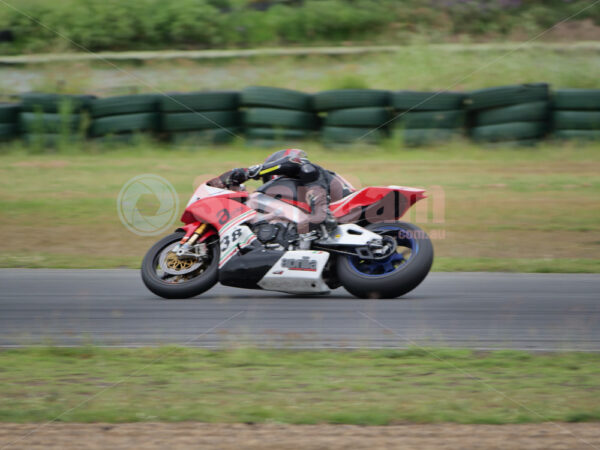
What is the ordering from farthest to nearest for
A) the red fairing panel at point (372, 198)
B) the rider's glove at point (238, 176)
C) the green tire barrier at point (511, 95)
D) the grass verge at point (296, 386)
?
1. the green tire barrier at point (511, 95)
2. the rider's glove at point (238, 176)
3. the red fairing panel at point (372, 198)
4. the grass verge at point (296, 386)

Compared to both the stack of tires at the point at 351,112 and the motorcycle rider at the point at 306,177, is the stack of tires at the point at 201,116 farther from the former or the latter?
the motorcycle rider at the point at 306,177

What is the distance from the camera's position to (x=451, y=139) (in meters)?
16.3

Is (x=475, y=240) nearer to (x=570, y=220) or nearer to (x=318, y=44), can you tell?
(x=570, y=220)

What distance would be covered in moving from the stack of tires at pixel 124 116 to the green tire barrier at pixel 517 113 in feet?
20.7

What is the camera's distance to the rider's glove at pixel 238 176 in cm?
748

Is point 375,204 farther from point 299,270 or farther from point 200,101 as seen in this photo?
point 200,101

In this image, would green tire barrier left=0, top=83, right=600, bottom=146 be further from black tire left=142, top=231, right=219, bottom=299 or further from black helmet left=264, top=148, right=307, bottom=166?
black tire left=142, top=231, right=219, bottom=299

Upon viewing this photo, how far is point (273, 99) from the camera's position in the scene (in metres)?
15.8

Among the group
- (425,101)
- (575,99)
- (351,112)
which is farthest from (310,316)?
(575,99)

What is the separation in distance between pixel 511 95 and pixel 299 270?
9.74 meters

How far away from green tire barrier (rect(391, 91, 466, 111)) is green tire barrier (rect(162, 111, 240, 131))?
3069mm

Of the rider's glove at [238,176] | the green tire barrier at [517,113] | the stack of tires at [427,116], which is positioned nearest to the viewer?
the rider's glove at [238,176]

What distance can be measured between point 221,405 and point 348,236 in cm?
283

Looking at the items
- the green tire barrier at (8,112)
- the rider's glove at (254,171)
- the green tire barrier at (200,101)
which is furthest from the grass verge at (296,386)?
the green tire barrier at (8,112)
